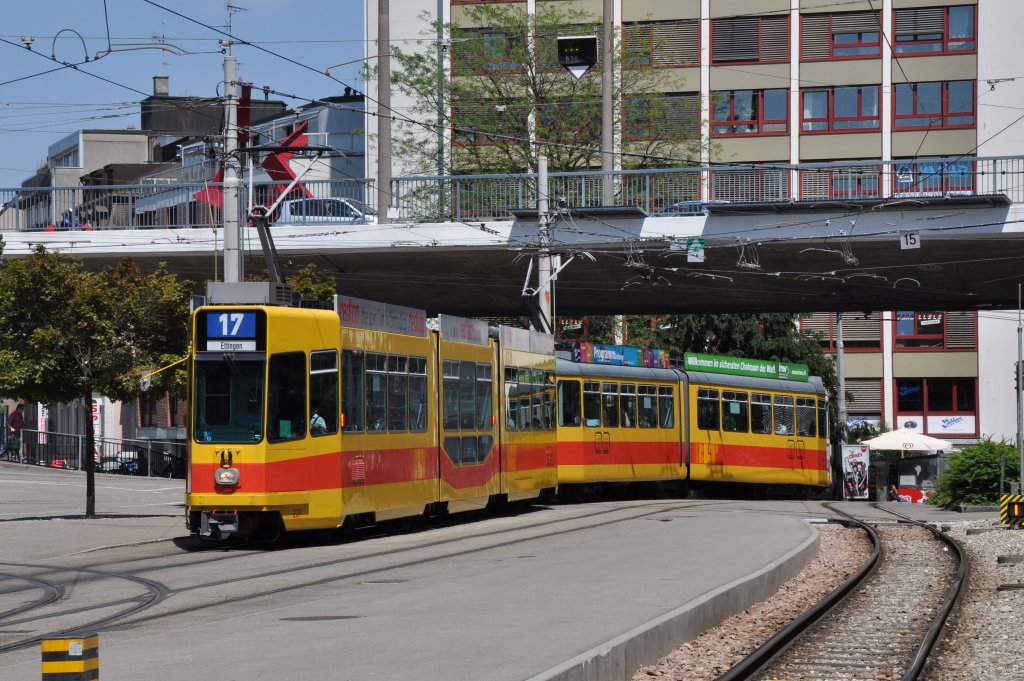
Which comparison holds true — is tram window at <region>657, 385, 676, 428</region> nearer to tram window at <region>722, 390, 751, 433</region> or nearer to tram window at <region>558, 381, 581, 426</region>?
tram window at <region>722, 390, 751, 433</region>

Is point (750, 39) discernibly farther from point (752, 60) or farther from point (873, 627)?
point (873, 627)

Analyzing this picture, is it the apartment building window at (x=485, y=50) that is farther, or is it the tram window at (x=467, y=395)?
the apartment building window at (x=485, y=50)

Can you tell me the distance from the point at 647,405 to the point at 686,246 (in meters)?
3.53

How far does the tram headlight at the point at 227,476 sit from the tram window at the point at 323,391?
974 millimetres

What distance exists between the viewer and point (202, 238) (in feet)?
115

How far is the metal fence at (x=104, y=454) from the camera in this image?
45.4m

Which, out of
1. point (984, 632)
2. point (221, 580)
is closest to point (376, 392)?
point (221, 580)

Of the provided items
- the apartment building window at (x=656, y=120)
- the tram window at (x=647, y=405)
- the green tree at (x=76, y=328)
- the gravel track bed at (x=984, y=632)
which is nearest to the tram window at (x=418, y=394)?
the green tree at (x=76, y=328)

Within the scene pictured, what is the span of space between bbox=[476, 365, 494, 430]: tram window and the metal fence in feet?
77.6

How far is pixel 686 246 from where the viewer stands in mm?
33406

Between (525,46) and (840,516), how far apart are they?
31577 millimetres

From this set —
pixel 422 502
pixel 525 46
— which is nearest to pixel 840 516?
pixel 422 502

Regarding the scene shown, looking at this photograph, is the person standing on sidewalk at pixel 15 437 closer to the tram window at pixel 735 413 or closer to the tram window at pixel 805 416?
the tram window at pixel 735 413

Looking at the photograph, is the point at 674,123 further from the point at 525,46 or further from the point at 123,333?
the point at 123,333
